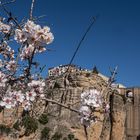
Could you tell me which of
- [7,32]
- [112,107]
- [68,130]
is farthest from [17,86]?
[112,107]

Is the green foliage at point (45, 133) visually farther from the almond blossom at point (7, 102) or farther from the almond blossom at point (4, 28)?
the almond blossom at point (7, 102)

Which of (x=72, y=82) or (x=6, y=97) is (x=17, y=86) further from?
(x=72, y=82)

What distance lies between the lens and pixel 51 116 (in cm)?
3394

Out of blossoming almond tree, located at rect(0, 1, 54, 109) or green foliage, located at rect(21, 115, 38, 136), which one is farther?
green foliage, located at rect(21, 115, 38, 136)

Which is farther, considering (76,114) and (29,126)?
(29,126)

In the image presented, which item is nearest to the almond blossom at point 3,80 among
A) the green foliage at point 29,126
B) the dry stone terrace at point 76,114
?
the dry stone terrace at point 76,114

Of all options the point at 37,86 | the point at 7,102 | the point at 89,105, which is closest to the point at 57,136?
the point at 89,105

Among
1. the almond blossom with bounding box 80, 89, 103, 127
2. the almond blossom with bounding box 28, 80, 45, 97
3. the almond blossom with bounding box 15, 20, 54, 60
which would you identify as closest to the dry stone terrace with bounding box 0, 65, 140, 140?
the almond blossom with bounding box 80, 89, 103, 127

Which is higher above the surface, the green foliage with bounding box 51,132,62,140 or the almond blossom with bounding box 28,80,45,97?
the green foliage with bounding box 51,132,62,140

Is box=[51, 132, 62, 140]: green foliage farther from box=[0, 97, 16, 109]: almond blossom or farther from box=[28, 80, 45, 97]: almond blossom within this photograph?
box=[0, 97, 16, 109]: almond blossom

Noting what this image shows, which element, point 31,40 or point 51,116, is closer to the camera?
point 31,40

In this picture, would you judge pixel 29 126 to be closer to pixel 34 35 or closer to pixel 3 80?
pixel 3 80

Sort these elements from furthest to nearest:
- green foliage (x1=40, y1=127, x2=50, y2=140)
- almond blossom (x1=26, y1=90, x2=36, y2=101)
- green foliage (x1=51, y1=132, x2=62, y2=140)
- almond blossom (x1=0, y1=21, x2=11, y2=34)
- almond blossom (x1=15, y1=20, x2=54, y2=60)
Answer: green foliage (x1=40, y1=127, x2=50, y2=140)
green foliage (x1=51, y1=132, x2=62, y2=140)
almond blossom (x1=0, y1=21, x2=11, y2=34)
almond blossom (x1=26, y1=90, x2=36, y2=101)
almond blossom (x1=15, y1=20, x2=54, y2=60)

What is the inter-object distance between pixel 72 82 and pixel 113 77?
26.4 metres
